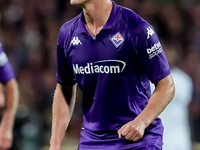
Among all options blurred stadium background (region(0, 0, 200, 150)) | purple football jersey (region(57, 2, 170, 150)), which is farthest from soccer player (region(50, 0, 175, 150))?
blurred stadium background (region(0, 0, 200, 150))

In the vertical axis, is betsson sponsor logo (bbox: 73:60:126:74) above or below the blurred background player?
above

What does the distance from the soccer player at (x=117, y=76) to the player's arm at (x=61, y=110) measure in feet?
0.22

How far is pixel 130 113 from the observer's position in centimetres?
312

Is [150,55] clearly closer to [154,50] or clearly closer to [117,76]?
[154,50]

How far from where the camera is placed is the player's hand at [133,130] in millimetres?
2900

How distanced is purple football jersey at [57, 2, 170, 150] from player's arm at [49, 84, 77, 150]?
241mm

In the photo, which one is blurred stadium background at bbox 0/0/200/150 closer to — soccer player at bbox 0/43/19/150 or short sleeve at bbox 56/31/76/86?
soccer player at bbox 0/43/19/150

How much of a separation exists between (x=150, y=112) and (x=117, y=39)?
1.80ft

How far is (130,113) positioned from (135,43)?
0.48m

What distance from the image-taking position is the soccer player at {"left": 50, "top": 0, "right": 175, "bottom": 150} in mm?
3021

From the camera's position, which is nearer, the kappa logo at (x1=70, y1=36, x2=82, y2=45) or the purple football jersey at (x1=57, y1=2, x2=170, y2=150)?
the purple football jersey at (x1=57, y1=2, x2=170, y2=150)

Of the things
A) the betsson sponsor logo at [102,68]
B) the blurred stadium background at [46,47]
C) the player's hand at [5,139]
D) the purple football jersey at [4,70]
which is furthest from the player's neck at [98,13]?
the blurred stadium background at [46,47]

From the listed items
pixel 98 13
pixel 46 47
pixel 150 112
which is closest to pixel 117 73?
pixel 150 112

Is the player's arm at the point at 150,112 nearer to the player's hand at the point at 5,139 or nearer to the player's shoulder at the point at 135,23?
the player's shoulder at the point at 135,23
